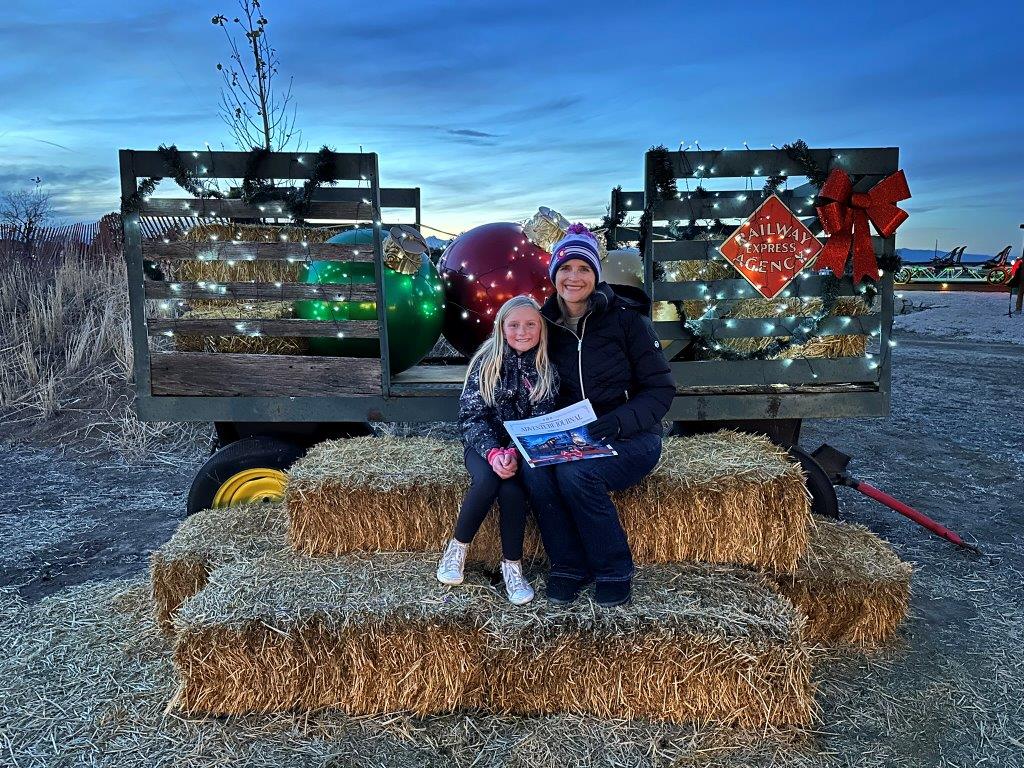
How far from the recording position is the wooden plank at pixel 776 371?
3.93m

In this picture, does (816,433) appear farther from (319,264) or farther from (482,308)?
(319,264)

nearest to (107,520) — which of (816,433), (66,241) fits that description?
(816,433)

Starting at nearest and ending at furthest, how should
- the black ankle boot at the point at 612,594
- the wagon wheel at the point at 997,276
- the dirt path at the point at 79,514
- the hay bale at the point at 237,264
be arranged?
1. the black ankle boot at the point at 612,594
2. the hay bale at the point at 237,264
3. the dirt path at the point at 79,514
4. the wagon wheel at the point at 997,276

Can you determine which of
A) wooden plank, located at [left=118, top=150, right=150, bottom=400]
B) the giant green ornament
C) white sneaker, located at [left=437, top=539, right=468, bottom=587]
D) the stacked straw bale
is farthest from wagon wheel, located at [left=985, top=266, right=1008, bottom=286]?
wooden plank, located at [left=118, top=150, right=150, bottom=400]

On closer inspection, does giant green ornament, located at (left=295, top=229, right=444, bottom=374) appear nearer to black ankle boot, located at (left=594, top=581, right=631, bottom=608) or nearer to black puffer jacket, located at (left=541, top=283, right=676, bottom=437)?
black puffer jacket, located at (left=541, top=283, right=676, bottom=437)

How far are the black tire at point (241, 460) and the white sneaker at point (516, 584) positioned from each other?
168 centimetres

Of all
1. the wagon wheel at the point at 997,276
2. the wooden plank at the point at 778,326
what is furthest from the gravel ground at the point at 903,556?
the wagon wheel at the point at 997,276

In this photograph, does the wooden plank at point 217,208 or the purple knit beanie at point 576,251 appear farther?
the wooden plank at point 217,208

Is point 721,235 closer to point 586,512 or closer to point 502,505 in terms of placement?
point 586,512

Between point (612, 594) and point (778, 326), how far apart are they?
1804 mm

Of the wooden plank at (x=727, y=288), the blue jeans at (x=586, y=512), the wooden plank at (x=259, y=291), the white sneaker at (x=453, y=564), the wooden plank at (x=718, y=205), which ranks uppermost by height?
the wooden plank at (x=718, y=205)

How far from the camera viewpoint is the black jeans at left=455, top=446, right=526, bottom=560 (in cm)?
309

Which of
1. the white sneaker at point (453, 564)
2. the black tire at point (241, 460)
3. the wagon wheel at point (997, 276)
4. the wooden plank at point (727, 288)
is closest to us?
the white sneaker at point (453, 564)

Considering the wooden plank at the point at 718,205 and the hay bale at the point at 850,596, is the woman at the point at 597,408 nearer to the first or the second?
the wooden plank at the point at 718,205
